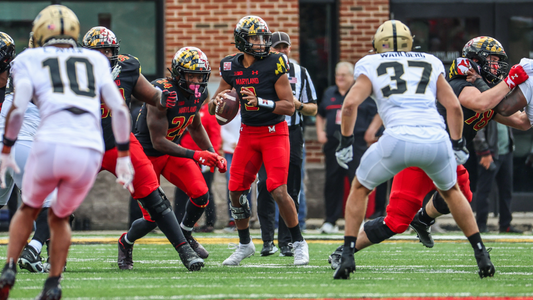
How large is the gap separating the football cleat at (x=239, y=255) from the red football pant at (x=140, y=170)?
3.37ft

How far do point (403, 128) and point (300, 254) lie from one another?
192 cm

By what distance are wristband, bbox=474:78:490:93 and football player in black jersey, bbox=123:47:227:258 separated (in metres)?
2.21

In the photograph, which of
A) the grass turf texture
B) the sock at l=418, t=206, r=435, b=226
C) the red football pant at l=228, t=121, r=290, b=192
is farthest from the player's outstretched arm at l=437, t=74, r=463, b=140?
the red football pant at l=228, t=121, r=290, b=192

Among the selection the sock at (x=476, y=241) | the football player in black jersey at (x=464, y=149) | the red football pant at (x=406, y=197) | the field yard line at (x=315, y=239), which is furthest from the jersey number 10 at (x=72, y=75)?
the field yard line at (x=315, y=239)

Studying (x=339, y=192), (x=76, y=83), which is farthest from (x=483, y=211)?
(x=76, y=83)

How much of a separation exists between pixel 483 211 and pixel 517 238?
794mm

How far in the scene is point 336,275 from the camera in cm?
565

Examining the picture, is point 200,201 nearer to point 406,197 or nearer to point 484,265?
point 406,197

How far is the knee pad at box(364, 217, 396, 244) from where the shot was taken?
20.5 ft

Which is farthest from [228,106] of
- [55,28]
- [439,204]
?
[55,28]

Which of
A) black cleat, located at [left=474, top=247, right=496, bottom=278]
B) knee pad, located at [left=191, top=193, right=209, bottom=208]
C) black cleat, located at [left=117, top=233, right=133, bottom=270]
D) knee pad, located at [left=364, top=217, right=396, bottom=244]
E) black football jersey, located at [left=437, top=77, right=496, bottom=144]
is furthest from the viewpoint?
knee pad, located at [left=191, top=193, right=209, bottom=208]

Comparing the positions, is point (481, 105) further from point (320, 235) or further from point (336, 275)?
point (320, 235)

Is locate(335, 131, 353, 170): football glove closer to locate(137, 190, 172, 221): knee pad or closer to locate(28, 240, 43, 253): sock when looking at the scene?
locate(137, 190, 172, 221): knee pad

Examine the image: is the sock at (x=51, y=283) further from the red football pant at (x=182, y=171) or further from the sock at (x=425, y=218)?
the sock at (x=425, y=218)
